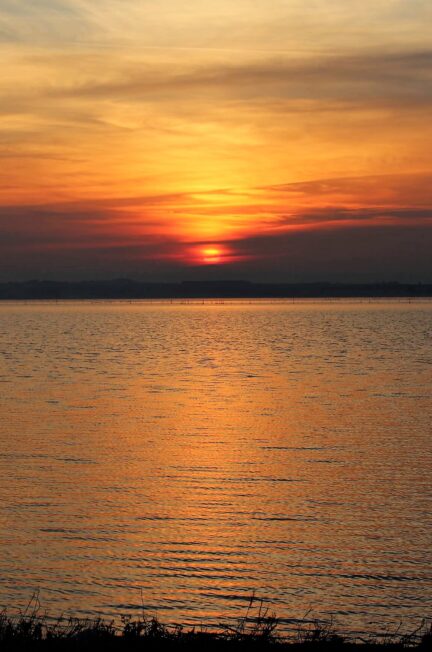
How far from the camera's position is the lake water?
1591cm

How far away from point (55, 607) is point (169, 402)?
1084 inches

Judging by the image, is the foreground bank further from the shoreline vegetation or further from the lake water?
the lake water

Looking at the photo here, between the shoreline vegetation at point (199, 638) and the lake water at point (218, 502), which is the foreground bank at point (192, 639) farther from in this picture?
the lake water at point (218, 502)

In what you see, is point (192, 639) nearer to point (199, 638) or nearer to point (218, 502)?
point (199, 638)

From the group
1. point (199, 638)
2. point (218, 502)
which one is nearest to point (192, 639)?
point (199, 638)

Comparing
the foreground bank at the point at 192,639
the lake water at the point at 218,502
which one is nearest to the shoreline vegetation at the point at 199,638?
the foreground bank at the point at 192,639

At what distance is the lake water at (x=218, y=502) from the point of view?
15.9m

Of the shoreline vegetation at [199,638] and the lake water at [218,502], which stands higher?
the shoreline vegetation at [199,638]

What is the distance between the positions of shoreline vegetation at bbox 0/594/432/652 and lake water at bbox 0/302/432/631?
0.96 meters

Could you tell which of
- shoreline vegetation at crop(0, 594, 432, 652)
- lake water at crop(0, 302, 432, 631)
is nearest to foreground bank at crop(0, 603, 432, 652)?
shoreline vegetation at crop(0, 594, 432, 652)

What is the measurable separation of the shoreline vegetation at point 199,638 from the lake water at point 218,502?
0.96 m

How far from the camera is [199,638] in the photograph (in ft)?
39.4

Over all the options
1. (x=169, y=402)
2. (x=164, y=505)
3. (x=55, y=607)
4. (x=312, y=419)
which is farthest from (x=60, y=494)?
(x=169, y=402)

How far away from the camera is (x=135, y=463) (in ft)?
90.6
